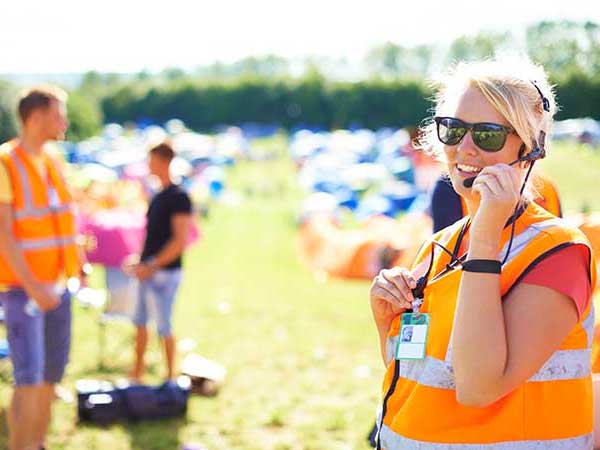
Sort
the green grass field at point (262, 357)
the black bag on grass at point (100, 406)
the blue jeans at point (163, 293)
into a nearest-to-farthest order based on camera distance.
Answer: the green grass field at point (262, 357) < the black bag on grass at point (100, 406) < the blue jeans at point (163, 293)

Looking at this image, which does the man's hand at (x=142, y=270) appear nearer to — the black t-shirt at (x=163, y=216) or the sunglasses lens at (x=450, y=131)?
the black t-shirt at (x=163, y=216)

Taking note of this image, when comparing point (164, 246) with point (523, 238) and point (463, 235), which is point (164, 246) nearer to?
→ point (463, 235)

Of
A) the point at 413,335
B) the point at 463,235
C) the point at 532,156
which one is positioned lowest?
the point at 413,335

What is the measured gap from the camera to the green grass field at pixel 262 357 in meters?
4.95

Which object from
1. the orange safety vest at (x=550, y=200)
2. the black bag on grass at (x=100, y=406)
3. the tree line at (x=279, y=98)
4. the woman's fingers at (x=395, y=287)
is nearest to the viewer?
the woman's fingers at (x=395, y=287)

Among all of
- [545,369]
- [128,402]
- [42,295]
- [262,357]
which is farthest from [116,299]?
[545,369]

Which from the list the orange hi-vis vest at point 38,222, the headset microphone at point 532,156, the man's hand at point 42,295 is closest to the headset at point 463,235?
the headset microphone at point 532,156

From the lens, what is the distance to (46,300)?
392 cm

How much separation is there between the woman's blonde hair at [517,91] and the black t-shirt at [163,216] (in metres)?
3.76

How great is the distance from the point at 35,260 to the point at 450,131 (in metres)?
2.82

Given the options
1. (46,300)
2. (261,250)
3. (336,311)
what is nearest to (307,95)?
(261,250)

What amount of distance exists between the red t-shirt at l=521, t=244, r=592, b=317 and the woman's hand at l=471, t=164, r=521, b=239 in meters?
0.11

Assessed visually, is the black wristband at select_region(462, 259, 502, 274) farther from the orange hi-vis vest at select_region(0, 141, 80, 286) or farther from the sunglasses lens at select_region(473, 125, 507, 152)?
the orange hi-vis vest at select_region(0, 141, 80, 286)

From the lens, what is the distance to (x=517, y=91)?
1.73 metres
